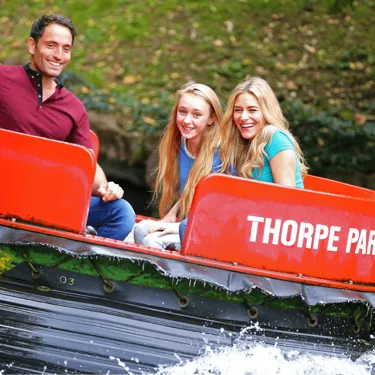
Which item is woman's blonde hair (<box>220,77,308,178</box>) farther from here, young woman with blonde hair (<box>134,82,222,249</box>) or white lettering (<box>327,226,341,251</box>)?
white lettering (<box>327,226,341,251</box>)

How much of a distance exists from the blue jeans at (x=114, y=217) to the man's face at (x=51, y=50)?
0.80 metres

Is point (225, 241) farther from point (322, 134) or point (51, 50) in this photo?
point (322, 134)

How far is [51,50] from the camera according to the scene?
4.19 meters

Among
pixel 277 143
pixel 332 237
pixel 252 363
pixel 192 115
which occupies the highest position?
pixel 192 115

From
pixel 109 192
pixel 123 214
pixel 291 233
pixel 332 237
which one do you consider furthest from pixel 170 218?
pixel 332 237

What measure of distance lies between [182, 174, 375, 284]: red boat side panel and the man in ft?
2.35

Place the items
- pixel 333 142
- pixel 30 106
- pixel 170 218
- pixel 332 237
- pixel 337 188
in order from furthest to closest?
1. pixel 333 142
2. pixel 337 188
3. pixel 170 218
4. pixel 30 106
5. pixel 332 237

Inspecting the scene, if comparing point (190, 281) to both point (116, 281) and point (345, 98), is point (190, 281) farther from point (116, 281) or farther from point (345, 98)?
point (345, 98)

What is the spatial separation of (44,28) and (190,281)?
1615mm

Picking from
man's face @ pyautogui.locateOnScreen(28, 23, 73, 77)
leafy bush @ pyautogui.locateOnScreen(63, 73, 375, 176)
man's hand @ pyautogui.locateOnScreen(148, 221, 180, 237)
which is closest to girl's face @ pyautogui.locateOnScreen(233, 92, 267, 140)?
man's hand @ pyautogui.locateOnScreen(148, 221, 180, 237)

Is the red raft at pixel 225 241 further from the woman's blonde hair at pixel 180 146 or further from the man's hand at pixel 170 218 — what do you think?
the man's hand at pixel 170 218

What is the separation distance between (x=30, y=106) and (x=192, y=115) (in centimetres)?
90

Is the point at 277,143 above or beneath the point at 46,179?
above

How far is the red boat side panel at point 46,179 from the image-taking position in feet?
12.1
